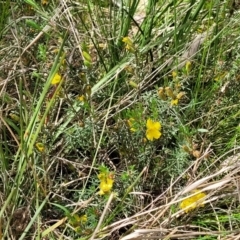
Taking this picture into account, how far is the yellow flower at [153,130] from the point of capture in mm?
1401

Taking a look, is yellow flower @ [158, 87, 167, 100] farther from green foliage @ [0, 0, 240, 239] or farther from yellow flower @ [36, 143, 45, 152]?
yellow flower @ [36, 143, 45, 152]

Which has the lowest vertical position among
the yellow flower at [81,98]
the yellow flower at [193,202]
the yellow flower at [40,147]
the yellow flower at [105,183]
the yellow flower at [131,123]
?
the yellow flower at [193,202]

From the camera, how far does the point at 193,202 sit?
1302mm

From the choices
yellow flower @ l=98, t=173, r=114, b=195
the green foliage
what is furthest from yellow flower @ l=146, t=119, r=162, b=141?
yellow flower @ l=98, t=173, r=114, b=195

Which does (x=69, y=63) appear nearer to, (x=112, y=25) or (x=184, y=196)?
(x=112, y=25)

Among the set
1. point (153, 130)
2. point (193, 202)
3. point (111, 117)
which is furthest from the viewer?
point (111, 117)

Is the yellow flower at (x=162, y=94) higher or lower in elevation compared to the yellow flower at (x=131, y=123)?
higher

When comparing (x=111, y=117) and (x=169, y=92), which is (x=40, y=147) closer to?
(x=111, y=117)

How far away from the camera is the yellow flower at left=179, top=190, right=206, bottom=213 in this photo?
1.28 metres

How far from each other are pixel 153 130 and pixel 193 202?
0.67 feet

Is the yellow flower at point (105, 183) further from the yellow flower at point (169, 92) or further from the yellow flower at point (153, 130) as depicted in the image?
the yellow flower at point (169, 92)

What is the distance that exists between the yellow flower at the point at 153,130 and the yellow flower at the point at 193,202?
0.16m

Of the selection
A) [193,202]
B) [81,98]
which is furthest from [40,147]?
[193,202]

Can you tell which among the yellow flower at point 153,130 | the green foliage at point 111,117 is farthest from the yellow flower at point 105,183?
the yellow flower at point 153,130
